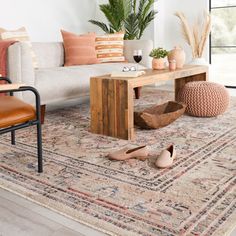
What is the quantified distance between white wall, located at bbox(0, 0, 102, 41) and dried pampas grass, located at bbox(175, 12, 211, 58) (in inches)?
62.3

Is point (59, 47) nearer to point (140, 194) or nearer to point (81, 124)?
point (81, 124)

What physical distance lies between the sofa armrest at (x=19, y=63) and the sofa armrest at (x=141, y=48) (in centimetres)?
186

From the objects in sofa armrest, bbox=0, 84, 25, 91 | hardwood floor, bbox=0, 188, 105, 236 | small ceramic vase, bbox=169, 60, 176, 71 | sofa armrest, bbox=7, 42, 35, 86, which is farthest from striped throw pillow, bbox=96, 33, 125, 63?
hardwood floor, bbox=0, 188, 105, 236

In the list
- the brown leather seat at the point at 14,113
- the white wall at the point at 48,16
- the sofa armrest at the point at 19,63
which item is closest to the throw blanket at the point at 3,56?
the sofa armrest at the point at 19,63

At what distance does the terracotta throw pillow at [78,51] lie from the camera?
4.33m

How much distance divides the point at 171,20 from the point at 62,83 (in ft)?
10.2

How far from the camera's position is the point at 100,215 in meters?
1.65

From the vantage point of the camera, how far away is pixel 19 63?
3088 mm

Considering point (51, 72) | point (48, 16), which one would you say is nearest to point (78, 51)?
point (51, 72)

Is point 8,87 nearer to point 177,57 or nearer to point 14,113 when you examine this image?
point 14,113

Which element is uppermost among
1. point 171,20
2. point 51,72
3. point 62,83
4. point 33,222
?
point 171,20

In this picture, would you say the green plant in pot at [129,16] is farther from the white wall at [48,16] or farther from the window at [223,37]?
the window at [223,37]

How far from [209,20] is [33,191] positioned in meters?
4.35

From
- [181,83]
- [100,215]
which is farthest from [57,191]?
[181,83]
